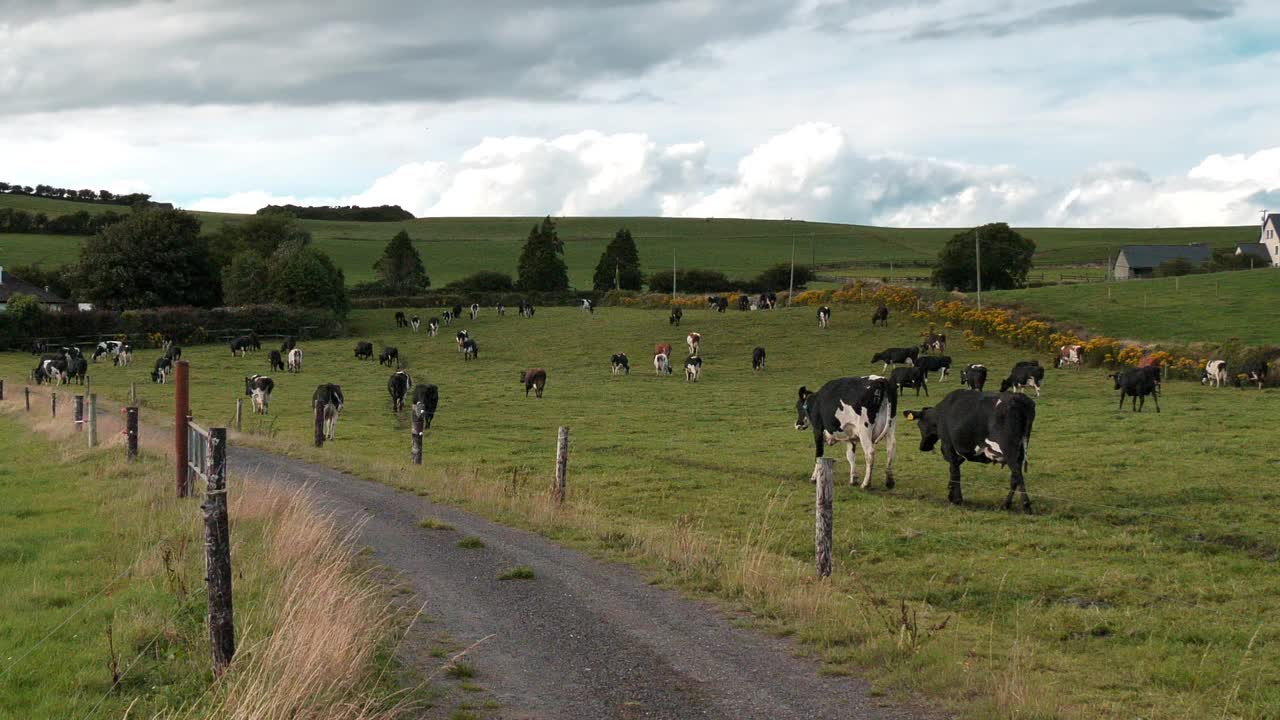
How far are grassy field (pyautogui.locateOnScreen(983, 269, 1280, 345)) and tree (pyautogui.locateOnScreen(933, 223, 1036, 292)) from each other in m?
22.2

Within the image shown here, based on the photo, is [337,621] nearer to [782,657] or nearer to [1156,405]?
[782,657]

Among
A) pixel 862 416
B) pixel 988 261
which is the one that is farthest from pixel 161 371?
pixel 988 261

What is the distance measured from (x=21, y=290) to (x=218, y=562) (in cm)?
9838

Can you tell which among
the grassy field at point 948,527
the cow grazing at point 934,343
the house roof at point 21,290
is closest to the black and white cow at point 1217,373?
the grassy field at point 948,527

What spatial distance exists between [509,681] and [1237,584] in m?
8.72

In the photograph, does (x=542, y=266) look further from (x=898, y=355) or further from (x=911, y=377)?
(x=911, y=377)

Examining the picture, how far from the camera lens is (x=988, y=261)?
10081 centimetres

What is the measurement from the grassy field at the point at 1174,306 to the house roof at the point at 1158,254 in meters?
45.5

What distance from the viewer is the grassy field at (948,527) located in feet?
29.7

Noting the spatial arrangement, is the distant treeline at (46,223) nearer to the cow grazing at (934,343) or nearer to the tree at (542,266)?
the tree at (542,266)

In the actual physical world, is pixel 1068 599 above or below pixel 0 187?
below

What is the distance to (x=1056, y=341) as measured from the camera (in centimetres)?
5312

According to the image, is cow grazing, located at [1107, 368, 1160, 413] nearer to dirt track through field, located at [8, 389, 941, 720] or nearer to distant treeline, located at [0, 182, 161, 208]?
dirt track through field, located at [8, 389, 941, 720]

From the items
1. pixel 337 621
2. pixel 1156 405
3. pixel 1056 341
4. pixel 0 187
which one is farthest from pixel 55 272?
pixel 337 621
